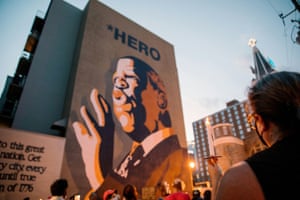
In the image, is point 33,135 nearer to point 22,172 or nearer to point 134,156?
point 22,172

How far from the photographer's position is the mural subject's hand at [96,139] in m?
9.01

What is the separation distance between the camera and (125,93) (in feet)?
39.5

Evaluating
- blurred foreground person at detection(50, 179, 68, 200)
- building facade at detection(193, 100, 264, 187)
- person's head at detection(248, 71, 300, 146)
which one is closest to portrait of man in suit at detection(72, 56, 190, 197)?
building facade at detection(193, 100, 264, 187)

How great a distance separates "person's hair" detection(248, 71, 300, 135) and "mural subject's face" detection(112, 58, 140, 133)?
10.5m

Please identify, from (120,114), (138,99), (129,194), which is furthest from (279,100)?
(138,99)

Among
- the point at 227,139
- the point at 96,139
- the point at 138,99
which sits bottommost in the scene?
the point at 96,139

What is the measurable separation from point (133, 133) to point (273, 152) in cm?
1094

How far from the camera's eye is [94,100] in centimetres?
1062

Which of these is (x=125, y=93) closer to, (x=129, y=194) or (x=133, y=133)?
(x=133, y=133)

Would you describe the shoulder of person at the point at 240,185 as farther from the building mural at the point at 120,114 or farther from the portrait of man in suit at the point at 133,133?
the portrait of man in suit at the point at 133,133

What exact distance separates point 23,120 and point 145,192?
24.4 ft

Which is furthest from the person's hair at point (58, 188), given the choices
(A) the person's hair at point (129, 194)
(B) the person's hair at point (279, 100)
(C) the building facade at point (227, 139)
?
(B) the person's hair at point (279, 100)

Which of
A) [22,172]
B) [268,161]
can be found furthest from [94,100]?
[268,161]

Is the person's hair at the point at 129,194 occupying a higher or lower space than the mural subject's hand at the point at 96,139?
lower
